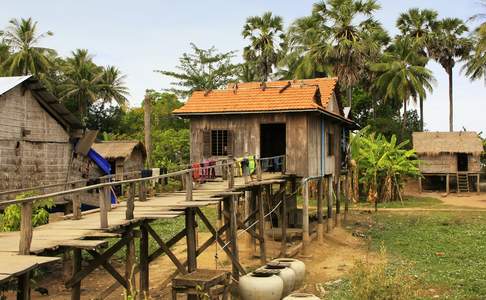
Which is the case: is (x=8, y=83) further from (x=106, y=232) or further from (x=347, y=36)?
(x=347, y=36)

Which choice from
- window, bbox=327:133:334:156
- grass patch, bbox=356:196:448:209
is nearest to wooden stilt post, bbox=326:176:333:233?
window, bbox=327:133:334:156

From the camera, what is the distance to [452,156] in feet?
137

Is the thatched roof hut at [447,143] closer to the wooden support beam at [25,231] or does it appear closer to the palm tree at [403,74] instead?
the palm tree at [403,74]

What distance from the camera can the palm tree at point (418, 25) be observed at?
163 ft

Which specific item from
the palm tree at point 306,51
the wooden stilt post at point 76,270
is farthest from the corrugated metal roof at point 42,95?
the palm tree at point 306,51

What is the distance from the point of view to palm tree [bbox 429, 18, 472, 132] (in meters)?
49.3

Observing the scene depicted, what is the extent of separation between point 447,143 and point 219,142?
90.6 feet

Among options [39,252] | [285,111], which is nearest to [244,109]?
[285,111]

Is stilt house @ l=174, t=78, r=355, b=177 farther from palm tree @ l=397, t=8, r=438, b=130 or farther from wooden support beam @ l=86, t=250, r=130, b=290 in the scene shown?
palm tree @ l=397, t=8, r=438, b=130

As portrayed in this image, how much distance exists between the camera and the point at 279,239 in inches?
912

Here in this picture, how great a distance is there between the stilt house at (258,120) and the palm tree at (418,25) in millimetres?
31578

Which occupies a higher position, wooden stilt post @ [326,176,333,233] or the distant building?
the distant building

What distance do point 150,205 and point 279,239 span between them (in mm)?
11694

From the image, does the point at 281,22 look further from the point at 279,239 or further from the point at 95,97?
the point at 279,239
